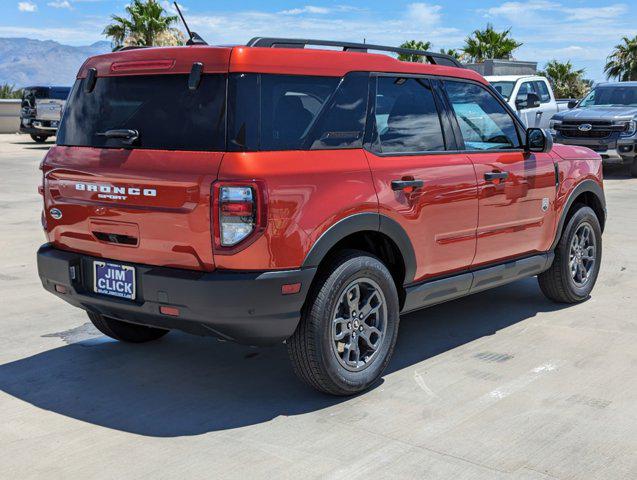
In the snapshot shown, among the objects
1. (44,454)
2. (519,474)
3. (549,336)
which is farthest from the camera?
(549,336)

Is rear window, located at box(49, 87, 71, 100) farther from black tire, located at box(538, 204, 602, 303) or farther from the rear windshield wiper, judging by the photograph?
the rear windshield wiper

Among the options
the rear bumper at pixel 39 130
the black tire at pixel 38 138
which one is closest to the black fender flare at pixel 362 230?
the rear bumper at pixel 39 130

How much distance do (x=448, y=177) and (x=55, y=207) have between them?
227 cm

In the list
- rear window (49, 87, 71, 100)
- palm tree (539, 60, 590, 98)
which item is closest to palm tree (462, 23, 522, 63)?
palm tree (539, 60, 590, 98)

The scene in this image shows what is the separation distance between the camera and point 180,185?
4.00 metres

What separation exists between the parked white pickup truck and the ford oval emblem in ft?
42.9

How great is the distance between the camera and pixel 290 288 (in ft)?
13.3

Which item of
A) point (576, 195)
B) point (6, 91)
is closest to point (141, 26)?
point (6, 91)

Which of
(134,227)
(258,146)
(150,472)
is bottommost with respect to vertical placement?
(150,472)

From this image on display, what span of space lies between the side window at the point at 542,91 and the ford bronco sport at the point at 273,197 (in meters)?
13.6

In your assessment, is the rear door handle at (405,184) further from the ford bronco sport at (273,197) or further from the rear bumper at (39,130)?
the rear bumper at (39,130)

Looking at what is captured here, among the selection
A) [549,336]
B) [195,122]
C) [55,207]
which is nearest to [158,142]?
[195,122]

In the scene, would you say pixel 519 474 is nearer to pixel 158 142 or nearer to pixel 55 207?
pixel 158 142

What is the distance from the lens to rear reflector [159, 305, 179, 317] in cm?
409
